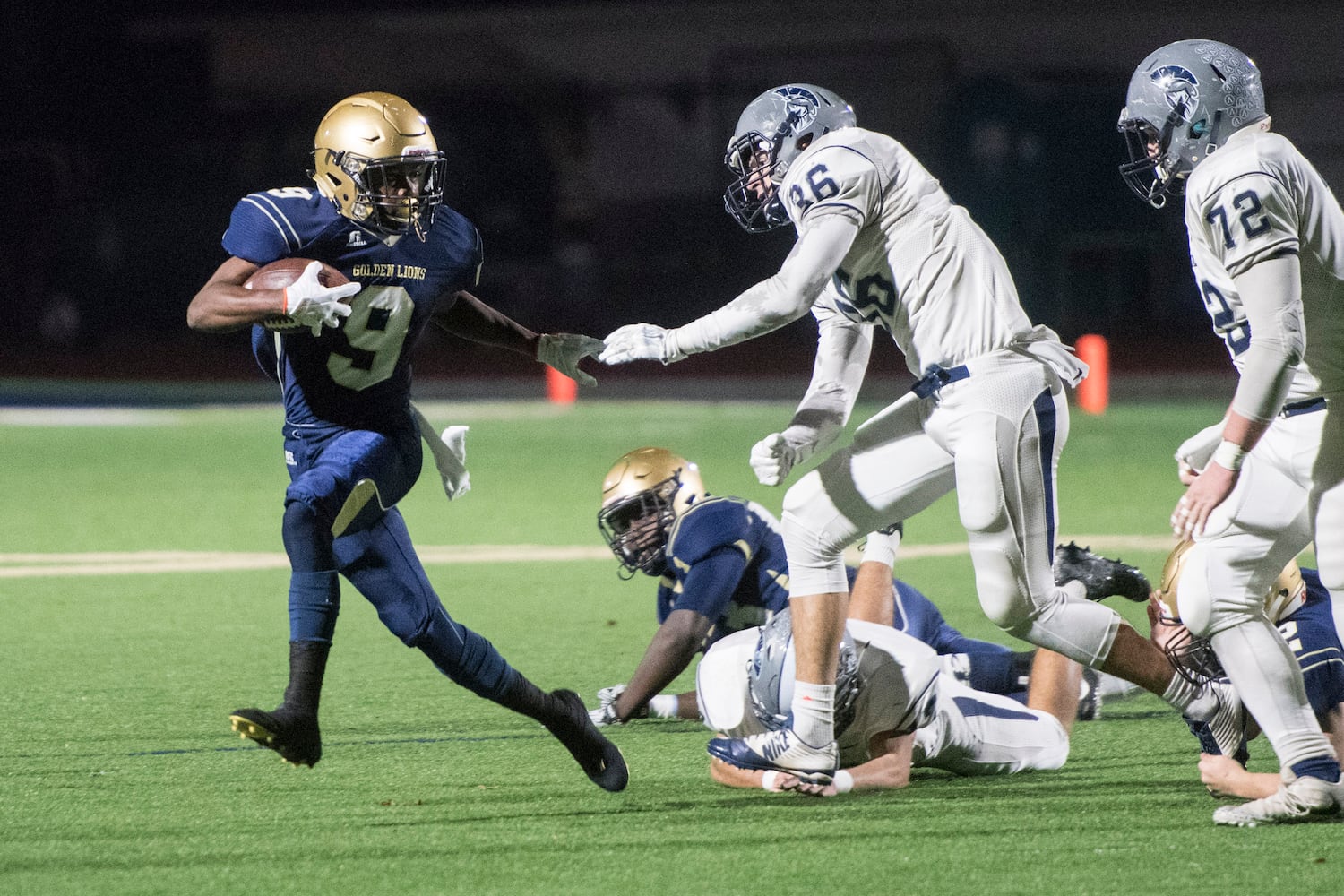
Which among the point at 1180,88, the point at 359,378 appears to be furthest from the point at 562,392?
the point at 1180,88

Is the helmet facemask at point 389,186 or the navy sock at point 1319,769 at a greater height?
the helmet facemask at point 389,186

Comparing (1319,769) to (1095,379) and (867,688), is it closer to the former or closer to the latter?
(867,688)

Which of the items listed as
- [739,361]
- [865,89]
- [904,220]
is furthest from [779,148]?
[865,89]

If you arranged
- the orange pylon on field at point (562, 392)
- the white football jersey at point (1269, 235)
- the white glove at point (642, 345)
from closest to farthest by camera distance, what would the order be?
the white football jersey at point (1269, 235) < the white glove at point (642, 345) < the orange pylon on field at point (562, 392)

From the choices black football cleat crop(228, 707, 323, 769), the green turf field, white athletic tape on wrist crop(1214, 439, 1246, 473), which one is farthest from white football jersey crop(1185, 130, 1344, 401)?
black football cleat crop(228, 707, 323, 769)

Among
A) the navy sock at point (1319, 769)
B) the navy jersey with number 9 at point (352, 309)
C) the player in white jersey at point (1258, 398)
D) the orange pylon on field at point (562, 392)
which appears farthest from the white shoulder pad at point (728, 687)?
the orange pylon on field at point (562, 392)

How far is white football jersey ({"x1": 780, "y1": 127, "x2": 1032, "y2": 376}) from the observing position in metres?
4.07

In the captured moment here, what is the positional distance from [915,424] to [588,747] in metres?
1.12

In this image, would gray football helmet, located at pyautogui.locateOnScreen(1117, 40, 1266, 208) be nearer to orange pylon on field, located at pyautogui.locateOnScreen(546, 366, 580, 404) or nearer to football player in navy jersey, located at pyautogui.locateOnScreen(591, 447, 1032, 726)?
football player in navy jersey, located at pyautogui.locateOnScreen(591, 447, 1032, 726)

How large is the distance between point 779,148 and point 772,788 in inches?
62.7

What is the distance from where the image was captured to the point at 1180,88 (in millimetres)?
3871

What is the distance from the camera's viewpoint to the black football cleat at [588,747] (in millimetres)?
4125

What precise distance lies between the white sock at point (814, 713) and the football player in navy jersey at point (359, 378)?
1.48 ft

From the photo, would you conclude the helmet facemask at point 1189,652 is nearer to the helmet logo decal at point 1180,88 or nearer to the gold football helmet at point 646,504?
the helmet logo decal at point 1180,88
